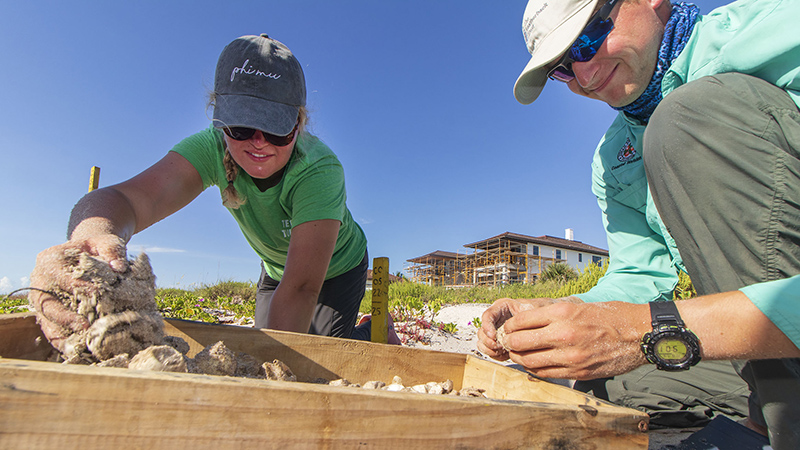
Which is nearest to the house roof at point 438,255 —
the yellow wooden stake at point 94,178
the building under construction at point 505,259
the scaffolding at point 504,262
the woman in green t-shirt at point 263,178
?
the building under construction at point 505,259

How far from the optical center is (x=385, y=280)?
2982 millimetres

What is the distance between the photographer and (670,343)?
1.09 meters

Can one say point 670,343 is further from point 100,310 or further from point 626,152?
point 100,310

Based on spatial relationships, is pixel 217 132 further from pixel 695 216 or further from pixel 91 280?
pixel 695 216

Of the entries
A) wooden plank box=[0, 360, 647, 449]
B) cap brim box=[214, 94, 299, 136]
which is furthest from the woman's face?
wooden plank box=[0, 360, 647, 449]

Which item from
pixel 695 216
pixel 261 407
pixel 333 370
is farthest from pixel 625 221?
pixel 261 407

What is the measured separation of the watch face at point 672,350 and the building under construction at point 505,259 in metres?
34.2

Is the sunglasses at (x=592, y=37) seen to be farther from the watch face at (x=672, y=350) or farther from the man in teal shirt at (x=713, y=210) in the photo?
the watch face at (x=672, y=350)

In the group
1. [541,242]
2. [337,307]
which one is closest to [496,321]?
[337,307]

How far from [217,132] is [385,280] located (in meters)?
1.58

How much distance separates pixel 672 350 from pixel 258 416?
1101mm

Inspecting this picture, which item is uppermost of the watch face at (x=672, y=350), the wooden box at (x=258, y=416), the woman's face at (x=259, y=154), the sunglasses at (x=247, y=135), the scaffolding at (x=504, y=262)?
the scaffolding at (x=504, y=262)

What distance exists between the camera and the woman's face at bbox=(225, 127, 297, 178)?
2.26m

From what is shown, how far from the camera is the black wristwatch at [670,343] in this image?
1085 mm
